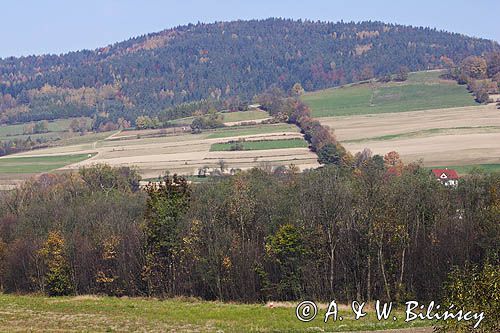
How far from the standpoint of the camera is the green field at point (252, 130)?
136 m

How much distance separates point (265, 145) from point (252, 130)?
18.8 metres

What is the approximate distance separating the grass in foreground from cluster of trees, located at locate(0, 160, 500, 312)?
9.00 m

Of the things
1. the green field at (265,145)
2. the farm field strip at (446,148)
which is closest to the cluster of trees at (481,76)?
the farm field strip at (446,148)

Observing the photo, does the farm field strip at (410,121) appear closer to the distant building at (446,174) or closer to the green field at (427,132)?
the green field at (427,132)

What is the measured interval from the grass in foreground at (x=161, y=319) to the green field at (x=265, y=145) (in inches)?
3261

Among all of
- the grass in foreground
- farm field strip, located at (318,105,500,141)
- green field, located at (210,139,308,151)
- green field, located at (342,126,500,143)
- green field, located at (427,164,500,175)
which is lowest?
green field, located at (427,164,500,175)

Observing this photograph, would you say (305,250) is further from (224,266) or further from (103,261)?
(103,261)

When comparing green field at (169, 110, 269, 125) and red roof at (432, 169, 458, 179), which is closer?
red roof at (432, 169, 458, 179)

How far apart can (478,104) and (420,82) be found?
48671 mm

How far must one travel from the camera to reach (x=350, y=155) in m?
103

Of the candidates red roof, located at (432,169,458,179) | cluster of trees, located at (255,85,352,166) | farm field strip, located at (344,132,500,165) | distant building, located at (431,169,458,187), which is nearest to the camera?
distant building, located at (431,169,458,187)

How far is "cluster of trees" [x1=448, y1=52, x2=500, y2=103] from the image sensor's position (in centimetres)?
15388

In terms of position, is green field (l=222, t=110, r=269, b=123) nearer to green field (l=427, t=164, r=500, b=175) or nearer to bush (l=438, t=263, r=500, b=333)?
green field (l=427, t=164, r=500, b=175)

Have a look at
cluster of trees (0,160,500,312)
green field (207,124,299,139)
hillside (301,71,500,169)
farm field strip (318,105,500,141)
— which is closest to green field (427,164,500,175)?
hillside (301,71,500,169)
